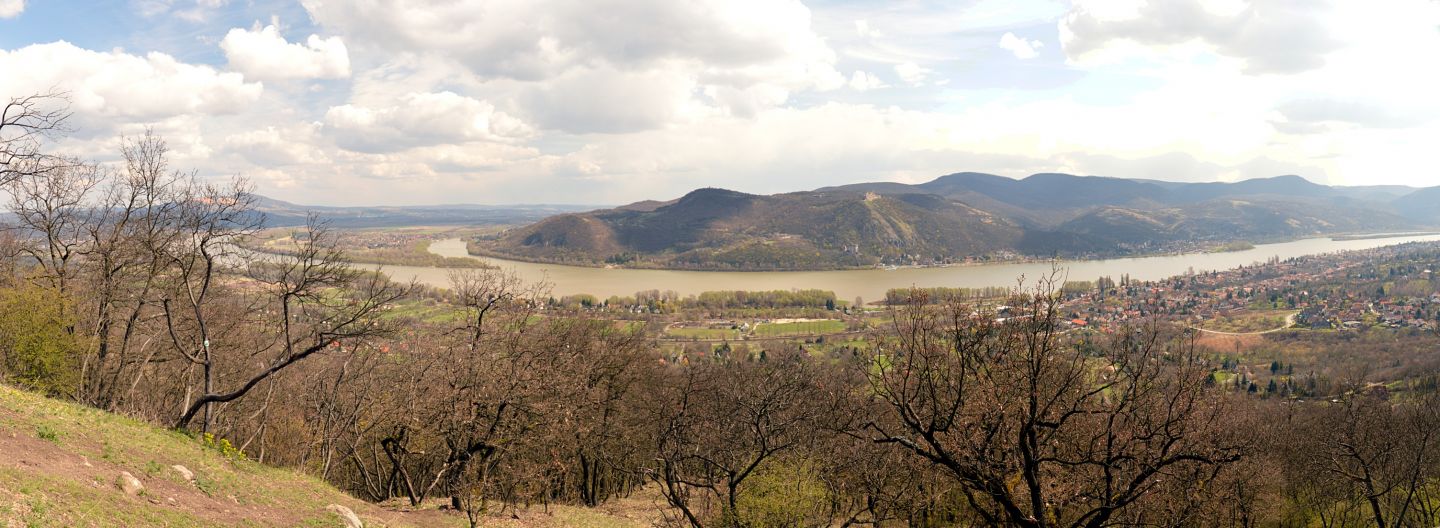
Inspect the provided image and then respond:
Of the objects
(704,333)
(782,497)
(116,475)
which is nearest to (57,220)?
(116,475)

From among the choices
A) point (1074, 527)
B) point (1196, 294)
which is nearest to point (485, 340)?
point (1074, 527)

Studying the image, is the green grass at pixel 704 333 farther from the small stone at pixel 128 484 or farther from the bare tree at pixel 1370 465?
the small stone at pixel 128 484

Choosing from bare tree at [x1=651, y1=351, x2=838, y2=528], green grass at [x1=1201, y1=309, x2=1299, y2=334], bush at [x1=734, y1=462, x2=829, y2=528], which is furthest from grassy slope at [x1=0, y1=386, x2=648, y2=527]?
green grass at [x1=1201, y1=309, x2=1299, y2=334]

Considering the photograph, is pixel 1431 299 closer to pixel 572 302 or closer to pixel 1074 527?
pixel 572 302

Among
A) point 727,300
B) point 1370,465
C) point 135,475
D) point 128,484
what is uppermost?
point 128,484

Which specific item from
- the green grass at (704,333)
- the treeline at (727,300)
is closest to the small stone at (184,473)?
the green grass at (704,333)

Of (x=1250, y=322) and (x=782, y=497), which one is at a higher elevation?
(x=782, y=497)

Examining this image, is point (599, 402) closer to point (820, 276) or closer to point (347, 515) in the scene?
point (347, 515)
